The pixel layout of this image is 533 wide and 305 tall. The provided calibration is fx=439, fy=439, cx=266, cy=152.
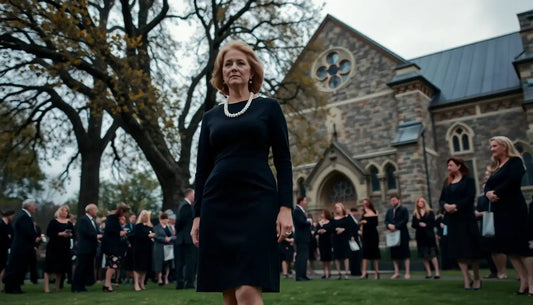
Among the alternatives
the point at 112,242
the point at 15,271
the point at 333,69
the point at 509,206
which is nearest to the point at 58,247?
the point at 15,271


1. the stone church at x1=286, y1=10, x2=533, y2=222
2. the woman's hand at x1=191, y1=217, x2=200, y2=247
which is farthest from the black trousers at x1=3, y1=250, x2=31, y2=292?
the stone church at x1=286, y1=10, x2=533, y2=222

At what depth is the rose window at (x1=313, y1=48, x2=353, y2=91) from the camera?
26.0 m

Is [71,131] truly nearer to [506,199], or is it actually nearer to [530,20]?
[506,199]

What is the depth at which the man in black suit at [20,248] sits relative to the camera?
389 inches

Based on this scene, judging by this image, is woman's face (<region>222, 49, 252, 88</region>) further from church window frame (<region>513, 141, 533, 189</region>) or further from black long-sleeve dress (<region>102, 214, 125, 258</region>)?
church window frame (<region>513, 141, 533, 189</region>)

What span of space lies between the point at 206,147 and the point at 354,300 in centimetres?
456

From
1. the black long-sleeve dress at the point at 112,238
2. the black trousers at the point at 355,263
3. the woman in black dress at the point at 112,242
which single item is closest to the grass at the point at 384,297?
the woman in black dress at the point at 112,242

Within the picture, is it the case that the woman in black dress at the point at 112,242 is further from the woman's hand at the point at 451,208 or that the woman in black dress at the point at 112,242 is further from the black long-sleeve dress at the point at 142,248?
the woman's hand at the point at 451,208

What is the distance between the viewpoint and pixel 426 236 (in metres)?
11.0

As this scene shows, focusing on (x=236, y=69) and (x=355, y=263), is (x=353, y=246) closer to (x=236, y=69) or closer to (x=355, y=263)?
(x=355, y=263)

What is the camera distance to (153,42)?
59.5ft

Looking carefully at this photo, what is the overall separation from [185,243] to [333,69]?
1917 cm

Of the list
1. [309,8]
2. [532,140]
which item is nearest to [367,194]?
[532,140]

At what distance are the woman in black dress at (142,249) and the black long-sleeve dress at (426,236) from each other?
6565mm
